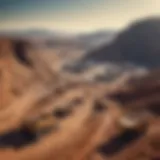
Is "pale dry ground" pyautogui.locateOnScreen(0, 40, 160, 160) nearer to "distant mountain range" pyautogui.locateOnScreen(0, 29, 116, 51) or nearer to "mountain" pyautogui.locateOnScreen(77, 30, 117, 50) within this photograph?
"distant mountain range" pyautogui.locateOnScreen(0, 29, 116, 51)

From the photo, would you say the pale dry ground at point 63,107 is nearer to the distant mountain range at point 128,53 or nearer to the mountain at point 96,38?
the distant mountain range at point 128,53

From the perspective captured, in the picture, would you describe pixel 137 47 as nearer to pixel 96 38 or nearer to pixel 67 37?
pixel 96 38

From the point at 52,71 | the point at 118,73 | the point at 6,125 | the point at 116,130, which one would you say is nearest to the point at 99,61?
the point at 118,73

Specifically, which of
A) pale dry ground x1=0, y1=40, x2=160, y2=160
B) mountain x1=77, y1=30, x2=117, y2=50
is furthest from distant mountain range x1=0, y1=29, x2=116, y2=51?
pale dry ground x1=0, y1=40, x2=160, y2=160

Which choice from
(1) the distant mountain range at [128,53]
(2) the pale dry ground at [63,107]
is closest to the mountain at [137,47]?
(1) the distant mountain range at [128,53]

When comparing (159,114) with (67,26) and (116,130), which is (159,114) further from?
(67,26)

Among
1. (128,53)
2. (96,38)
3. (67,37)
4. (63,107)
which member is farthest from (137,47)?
(63,107)
